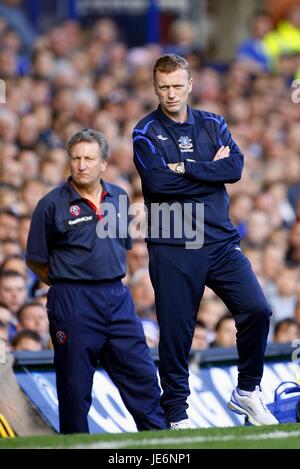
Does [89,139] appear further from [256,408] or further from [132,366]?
[256,408]

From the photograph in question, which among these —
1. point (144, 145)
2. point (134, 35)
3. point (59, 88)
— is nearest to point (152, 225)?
point (144, 145)

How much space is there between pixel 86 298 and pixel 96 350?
1.07 feet

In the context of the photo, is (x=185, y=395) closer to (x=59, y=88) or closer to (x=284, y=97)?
(x=59, y=88)

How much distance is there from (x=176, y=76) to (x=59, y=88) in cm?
835

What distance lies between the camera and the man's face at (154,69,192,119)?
8.63m

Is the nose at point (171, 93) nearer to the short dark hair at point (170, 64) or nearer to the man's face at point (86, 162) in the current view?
the short dark hair at point (170, 64)

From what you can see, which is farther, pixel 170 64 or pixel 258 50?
pixel 258 50

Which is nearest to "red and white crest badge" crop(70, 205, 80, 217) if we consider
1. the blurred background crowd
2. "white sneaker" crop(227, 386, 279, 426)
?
"white sneaker" crop(227, 386, 279, 426)

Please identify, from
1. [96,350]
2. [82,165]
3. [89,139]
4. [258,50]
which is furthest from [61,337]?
[258,50]

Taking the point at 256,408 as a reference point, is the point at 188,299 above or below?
above

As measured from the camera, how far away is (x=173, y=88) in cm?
866

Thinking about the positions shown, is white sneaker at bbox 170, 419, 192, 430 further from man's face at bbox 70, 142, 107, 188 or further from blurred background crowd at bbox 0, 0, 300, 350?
blurred background crowd at bbox 0, 0, 300, 350

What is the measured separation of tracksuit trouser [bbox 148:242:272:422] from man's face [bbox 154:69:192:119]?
846 mm

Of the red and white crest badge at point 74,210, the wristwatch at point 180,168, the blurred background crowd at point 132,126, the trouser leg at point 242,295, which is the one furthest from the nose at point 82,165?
the blurred background crowd at point 132,126
